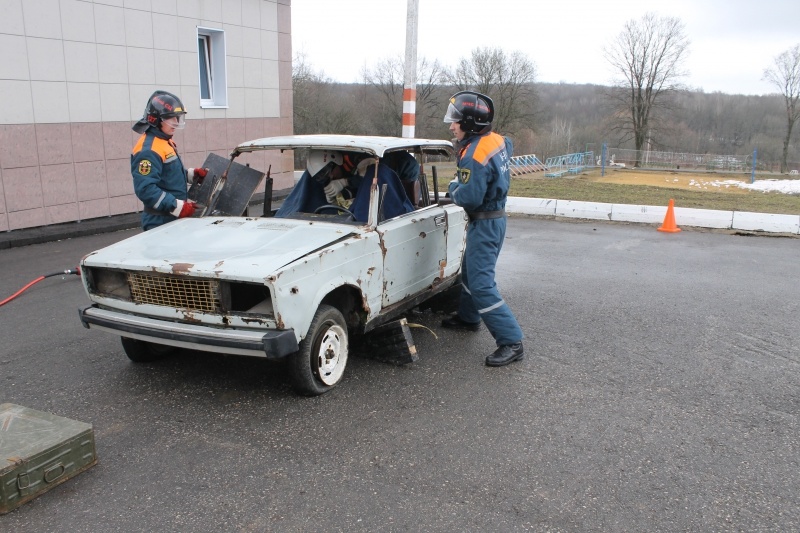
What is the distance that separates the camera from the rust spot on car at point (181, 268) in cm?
385

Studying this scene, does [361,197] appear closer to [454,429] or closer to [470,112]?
[470,112]

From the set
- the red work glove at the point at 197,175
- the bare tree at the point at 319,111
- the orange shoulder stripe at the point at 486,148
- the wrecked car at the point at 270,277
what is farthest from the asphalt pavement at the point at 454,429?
the bare tree at the point at 319,111

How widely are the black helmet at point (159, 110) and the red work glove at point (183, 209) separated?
77cm

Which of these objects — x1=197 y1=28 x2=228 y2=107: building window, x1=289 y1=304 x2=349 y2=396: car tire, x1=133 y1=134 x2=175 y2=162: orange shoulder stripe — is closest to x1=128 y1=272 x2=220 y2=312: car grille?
x1=289 y1=304 x2=349 y2=396: car tire

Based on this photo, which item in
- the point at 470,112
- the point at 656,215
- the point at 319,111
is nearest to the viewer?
the point at 470,112

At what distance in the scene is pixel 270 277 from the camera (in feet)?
11.9

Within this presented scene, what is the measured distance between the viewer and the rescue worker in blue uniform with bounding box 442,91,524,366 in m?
4.94

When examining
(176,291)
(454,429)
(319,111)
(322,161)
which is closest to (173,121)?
(322,161)

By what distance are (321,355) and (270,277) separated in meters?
0.84

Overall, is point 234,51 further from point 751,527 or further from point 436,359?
point 751,527

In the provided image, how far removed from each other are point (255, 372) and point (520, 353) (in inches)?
80.0

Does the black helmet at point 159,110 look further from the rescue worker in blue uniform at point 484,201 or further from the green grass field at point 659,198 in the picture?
the green grass field at point 659,198

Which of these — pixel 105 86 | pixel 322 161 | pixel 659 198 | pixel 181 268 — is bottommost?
pixel 659 198

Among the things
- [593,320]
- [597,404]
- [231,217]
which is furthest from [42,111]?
[597,404]
